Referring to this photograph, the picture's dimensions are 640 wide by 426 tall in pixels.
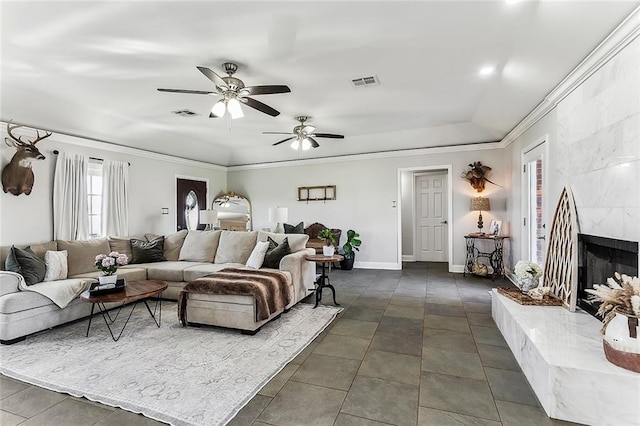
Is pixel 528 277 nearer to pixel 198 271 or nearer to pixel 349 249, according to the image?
pixel 349 249

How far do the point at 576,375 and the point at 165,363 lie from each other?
2.96 meters

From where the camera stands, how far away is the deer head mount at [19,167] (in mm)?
4039

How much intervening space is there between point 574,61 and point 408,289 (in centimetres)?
354

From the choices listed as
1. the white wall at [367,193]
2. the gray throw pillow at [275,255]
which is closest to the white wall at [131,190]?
the white wall at [367,193]

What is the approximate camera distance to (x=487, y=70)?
3477mm

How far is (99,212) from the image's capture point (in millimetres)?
5309

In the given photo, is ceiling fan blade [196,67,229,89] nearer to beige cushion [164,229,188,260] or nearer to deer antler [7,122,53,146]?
deer antler [7,122,53,146]

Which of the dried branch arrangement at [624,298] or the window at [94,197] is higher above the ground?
the window at [94,197]

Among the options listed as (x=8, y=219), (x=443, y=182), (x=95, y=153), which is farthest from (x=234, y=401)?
(x=443, y=182)

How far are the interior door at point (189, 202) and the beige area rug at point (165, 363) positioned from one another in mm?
3464

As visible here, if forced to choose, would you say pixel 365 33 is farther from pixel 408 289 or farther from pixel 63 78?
pixel 408 289

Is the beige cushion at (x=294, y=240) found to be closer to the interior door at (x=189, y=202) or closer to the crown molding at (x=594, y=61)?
the interior door at (x=189, y=202)

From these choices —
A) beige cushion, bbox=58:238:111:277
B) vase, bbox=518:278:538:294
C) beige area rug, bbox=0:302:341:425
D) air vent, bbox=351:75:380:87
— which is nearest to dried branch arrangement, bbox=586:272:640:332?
vase, bbox=518:278:538:294

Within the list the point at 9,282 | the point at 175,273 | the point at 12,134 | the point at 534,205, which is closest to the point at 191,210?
the point at 175,273
